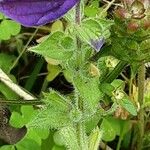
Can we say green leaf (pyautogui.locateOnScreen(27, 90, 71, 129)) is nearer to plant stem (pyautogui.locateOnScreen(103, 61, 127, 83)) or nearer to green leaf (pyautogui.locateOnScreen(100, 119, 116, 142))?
plant stem (pyautogui.locateOnScreen(103, 61, 127, 83))

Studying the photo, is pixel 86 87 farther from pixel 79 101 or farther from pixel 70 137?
pixel 70 137

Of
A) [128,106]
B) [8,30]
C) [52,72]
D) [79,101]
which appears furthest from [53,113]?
[8,30]

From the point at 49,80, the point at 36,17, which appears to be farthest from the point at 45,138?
the point at 36,17

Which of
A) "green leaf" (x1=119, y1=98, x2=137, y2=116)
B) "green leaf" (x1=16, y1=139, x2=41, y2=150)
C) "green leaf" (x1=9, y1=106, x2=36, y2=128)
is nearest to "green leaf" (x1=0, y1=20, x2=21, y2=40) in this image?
"green leaf" (x1=9, y1=106, x2=36, y2=128)

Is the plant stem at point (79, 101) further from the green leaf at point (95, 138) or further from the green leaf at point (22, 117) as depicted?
the green leaf at point (22, 117)

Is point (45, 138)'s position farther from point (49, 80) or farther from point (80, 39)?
point (80, 39)

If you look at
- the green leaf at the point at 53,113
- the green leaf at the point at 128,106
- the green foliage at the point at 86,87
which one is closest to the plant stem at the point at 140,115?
the green foliage at the point at 86,87
